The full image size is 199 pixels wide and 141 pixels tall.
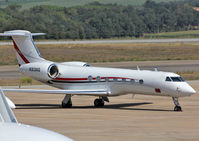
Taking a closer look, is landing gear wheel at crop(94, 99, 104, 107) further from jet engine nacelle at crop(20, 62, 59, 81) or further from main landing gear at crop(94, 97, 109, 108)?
jet engine nacelle at crop(20, 62, 59, 81)

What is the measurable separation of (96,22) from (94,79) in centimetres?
11755

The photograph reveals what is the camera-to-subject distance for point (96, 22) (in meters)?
143

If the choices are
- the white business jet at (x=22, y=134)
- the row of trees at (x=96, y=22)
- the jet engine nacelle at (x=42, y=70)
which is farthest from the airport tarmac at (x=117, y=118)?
the row of trees at (x=96, y=22)

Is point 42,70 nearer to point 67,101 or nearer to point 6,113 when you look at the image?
point 67,101

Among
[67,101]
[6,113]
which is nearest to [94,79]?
[67,101]

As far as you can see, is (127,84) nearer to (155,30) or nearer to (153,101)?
(153,101)

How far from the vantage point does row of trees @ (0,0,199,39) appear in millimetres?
125188

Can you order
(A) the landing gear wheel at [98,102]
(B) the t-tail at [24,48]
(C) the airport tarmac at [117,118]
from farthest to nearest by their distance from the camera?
1. (B) the t-tail at [24,48]
2. (A) the landing gear wheel at [98,102]
3. (C) the airport tarmac at [117,118]

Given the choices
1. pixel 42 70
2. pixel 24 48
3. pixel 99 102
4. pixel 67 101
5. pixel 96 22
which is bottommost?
pixel 96 22

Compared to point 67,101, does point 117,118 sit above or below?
above

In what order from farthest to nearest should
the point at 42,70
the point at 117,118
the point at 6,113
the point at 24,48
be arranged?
the point at 24,48
the point at 42,70
the point at 117,118
the point at 6,113

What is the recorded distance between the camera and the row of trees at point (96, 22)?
125188 mm

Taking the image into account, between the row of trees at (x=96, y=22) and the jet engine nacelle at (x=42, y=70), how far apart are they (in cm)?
9247

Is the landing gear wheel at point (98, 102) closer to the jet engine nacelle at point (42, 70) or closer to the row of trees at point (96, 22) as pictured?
the jet engine nacelle at point (42, 70)
